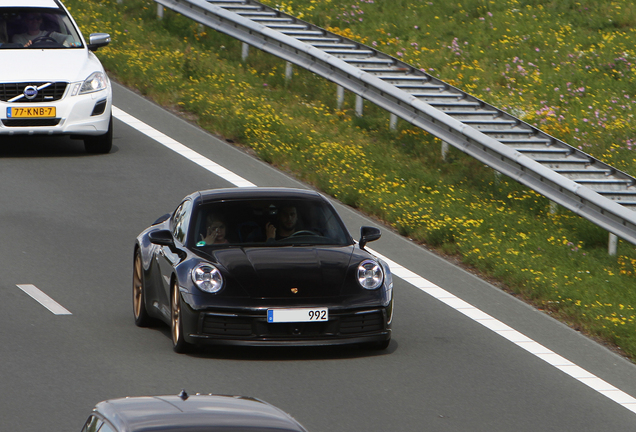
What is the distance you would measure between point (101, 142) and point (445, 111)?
182 inches

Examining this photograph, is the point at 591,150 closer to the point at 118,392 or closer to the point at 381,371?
the point at 381,371

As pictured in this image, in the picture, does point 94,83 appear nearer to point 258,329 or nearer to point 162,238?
point 162,238

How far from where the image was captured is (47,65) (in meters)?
17.3

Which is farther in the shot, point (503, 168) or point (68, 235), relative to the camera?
point (503, 168)

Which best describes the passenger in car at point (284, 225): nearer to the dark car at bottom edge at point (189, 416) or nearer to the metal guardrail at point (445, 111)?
the metal guardrail at point (445, 111)

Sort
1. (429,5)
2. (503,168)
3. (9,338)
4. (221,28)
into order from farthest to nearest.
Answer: (429,5) < (221,28) < (503,168) < (9,338)

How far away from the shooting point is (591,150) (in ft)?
58.0

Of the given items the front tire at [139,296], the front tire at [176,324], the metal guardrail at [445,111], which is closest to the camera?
the front tire at [176,324]

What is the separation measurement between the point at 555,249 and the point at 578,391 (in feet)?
14.8

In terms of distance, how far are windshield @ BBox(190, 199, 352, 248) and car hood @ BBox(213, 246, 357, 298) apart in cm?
27

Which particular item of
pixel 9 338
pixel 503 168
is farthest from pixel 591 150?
pixel 9 338

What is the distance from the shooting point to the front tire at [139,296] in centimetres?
1090

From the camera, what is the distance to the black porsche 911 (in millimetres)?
9617

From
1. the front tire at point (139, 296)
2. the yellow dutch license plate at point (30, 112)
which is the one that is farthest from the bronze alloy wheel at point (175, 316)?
the yellow dutch license plate at point (30, 112)
